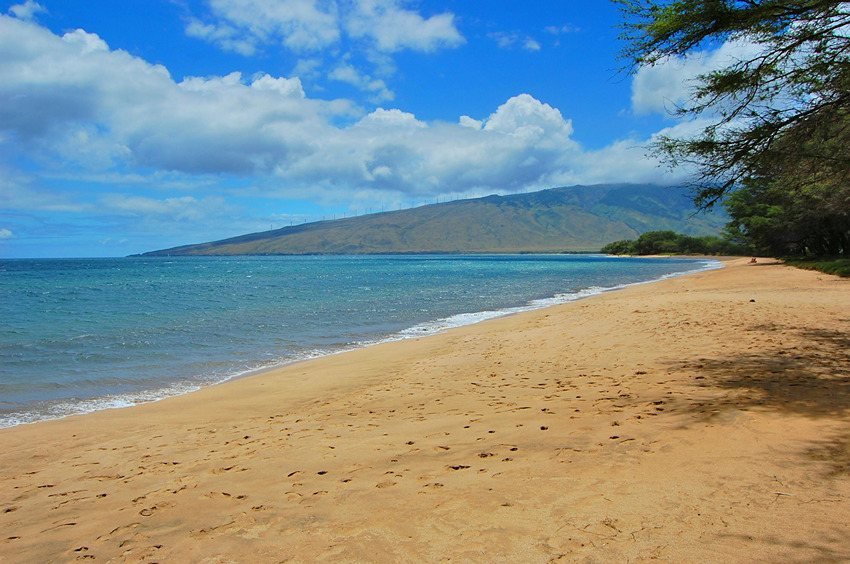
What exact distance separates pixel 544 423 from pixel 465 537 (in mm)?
2781

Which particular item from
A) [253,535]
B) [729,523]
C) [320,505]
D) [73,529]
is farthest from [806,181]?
[73,529]

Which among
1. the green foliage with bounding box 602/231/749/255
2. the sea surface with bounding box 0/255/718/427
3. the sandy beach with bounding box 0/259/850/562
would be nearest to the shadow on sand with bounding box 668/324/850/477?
the sandy beach with bounding box 0/259/850/562

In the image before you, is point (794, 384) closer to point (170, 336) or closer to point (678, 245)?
point (170, 336)

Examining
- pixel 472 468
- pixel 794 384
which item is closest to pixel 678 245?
pixel 794 384

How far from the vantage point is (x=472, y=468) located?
16.5 feet

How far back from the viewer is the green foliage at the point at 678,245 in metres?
141

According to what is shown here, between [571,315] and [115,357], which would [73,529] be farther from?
[571,315]

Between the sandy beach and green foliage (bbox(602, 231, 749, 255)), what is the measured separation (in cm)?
14668

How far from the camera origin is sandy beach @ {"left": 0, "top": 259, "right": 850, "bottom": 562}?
3.68 metres

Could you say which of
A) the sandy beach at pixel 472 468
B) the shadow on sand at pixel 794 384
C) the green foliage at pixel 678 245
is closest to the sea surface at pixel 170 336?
the sandy beach at pixel 472 468

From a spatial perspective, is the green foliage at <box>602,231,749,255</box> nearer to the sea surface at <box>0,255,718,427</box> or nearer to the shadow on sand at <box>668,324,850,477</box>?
the sea surface at <box>0,255,718,427</box>

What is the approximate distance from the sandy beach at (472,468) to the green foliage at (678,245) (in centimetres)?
14668

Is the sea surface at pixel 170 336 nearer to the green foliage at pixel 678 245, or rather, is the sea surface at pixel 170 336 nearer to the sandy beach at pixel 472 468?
the sandy beach at pixel 472 468

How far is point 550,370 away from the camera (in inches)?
372
